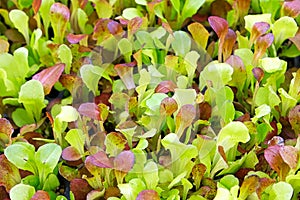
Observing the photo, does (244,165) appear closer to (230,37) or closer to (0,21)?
(230,37)

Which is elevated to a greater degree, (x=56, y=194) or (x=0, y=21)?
(x=0, y=21)

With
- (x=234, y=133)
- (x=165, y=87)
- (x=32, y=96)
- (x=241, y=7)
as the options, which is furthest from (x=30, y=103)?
(x=241, y=7)

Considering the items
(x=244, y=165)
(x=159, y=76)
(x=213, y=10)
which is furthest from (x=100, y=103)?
(x=213, y=10)

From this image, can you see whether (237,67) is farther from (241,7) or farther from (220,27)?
(241,7)

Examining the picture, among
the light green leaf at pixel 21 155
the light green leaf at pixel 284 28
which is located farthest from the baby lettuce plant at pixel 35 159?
the light green leaf at pixel 284 28

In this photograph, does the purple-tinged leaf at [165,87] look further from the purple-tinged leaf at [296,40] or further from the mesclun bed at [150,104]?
the purple-tinged leaf at [296,40]
